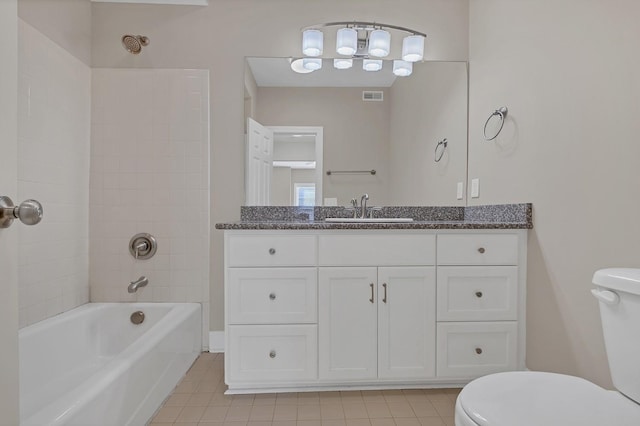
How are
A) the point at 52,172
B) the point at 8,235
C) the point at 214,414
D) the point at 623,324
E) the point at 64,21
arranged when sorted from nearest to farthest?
the point at 8,235 < the point at 623,324 < the point at 214,414 < the point at 52,172 < the point at 64,21

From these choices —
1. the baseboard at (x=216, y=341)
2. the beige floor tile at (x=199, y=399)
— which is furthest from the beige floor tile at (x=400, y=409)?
the baseboard at (x=216, y=341)

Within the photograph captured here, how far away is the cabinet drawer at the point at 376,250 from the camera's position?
1775 millimetres

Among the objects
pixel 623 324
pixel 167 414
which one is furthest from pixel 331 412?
pixel 623 324

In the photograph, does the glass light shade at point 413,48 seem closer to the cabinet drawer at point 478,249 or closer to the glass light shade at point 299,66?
the glass light shade at point 299,66

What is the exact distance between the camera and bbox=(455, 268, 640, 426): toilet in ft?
2.83

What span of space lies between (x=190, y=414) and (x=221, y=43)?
2.14m

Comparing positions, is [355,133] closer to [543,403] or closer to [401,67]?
[401,67]

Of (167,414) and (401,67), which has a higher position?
(401,67)

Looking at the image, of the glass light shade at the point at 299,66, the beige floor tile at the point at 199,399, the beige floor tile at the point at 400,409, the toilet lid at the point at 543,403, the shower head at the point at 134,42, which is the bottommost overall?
the beige floor tile at the point at 199,399

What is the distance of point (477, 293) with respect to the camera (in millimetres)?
1809

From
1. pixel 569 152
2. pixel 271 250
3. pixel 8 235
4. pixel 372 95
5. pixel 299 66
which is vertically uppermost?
pixel 299 66

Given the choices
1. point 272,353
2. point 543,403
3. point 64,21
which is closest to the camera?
point 543,403

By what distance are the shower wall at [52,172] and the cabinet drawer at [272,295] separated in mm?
1038

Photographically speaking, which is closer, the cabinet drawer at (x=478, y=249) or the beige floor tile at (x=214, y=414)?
the beige floor tile at (x=214, y=414)
